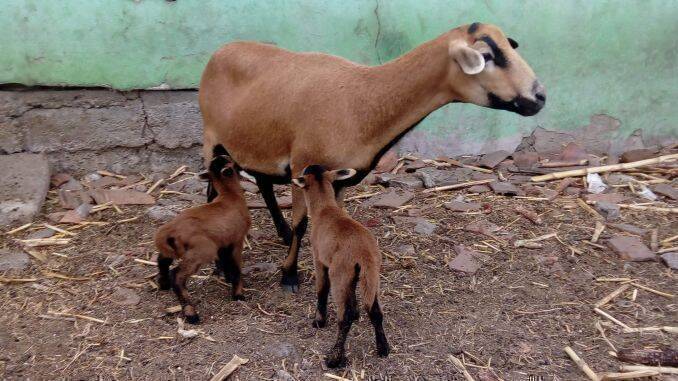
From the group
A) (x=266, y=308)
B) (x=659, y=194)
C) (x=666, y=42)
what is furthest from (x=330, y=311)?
(x=666, y=42)

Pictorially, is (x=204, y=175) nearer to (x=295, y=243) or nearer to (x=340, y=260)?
(x=295, y=243)

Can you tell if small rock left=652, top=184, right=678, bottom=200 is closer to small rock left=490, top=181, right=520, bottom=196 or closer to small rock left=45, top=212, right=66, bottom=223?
small rock left=490, top=181, right=520, bottom=196

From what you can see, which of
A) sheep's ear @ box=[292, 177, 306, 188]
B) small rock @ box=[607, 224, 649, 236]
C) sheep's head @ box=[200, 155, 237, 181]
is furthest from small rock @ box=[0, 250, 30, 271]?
small rock @ box=[607, 224, 649, 236]

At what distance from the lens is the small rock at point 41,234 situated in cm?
533

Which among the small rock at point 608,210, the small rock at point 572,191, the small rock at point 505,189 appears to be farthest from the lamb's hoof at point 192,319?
the small rock at point 572,191

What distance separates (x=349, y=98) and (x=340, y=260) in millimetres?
1154

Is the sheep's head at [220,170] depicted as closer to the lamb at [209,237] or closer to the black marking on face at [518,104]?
the lamb at [209,237]

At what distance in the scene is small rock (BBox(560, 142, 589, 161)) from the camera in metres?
7.13

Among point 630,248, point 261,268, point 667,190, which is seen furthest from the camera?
point 667,190

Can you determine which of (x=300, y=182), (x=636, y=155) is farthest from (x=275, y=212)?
(x=636, y=155)

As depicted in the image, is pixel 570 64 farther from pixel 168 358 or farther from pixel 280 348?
pixel 168 358

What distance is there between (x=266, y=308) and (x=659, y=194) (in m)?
4.30

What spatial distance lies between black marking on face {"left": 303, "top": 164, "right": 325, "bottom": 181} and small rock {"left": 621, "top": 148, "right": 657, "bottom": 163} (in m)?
4.50

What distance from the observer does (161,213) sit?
573 cm
